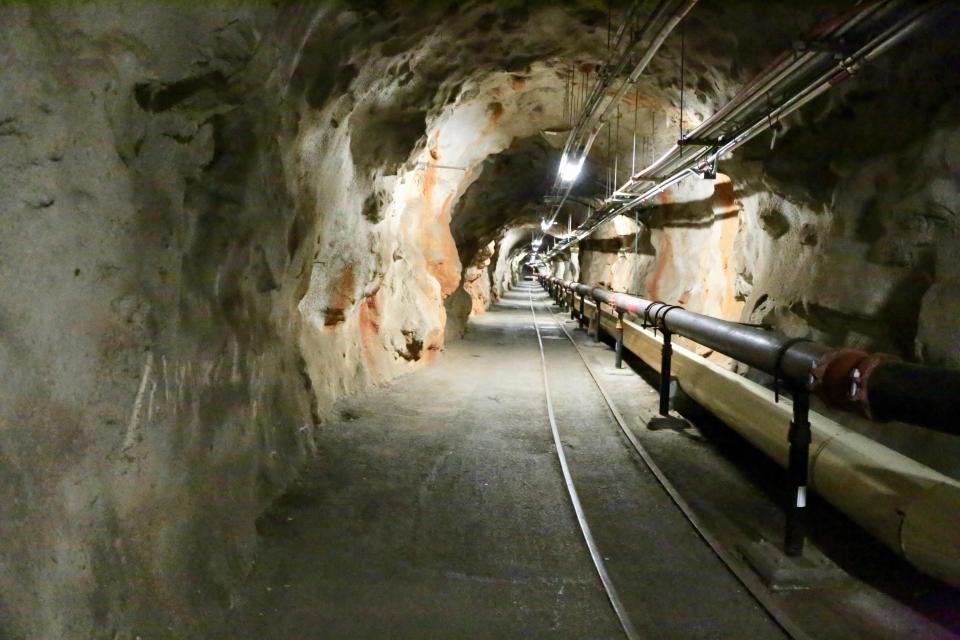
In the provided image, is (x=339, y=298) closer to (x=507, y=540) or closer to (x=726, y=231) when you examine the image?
(x=507, y=540)

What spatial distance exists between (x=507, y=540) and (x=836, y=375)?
8.44ft

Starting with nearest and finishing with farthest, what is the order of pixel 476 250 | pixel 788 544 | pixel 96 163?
pixel 96 163, pixel 788 544, pixel 476 250

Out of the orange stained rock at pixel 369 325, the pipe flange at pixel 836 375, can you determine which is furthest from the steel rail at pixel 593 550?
the orange stained rock at pixel 369 325

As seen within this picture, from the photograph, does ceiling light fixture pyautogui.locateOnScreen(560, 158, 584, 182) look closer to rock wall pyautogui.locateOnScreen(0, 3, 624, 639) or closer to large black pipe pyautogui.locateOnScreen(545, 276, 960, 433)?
rock wall pyautogui.locateOnScreen(0, 3, 624, 639)

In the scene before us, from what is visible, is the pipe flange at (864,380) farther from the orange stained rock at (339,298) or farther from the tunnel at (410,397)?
the orange stained rock at (339,298)

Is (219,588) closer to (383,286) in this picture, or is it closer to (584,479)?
(584,479)

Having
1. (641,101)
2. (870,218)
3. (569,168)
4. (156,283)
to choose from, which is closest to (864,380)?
(870,218)

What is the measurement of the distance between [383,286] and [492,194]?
430 inches

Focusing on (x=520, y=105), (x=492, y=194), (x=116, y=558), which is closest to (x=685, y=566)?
(x=116, y=558)

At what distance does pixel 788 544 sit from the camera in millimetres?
4285

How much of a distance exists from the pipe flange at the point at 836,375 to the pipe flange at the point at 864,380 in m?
0.03

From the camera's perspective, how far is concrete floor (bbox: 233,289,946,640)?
3.63m

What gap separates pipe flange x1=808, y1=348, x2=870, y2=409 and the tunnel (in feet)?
0.08

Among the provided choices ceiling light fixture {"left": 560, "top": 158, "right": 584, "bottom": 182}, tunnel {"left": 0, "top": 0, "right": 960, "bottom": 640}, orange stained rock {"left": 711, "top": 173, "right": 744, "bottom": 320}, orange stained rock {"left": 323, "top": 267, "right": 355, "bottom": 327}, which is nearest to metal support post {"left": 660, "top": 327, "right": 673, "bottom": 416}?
tunnel {"left": 0, "top": 0, "right": 960, "bottom": 640}
